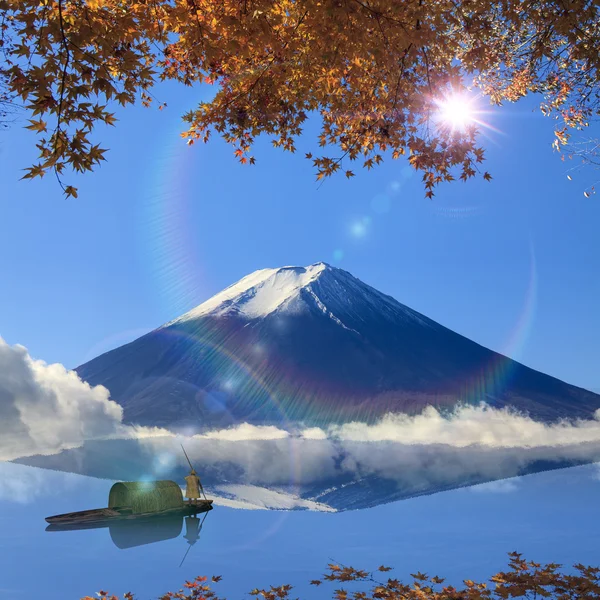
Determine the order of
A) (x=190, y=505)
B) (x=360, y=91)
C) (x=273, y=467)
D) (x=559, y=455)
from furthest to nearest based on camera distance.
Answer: (x=559, y=455) → (x=273, y=467) → (x=190, y=505) → (x=360, y=91)

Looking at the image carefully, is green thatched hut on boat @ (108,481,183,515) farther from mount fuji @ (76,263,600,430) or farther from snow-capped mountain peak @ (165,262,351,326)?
snow-capped mountain peak @ (165,262,351,326)

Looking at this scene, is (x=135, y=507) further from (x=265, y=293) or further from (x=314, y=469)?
(x=265, y=293)

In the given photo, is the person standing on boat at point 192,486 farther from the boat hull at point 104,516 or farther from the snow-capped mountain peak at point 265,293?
the snow-capped mountain peak at point 265,293

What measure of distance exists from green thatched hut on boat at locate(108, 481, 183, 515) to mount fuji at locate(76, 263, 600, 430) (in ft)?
258

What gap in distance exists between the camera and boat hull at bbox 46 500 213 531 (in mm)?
18375

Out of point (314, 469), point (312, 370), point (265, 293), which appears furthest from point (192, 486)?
point (265, 293)

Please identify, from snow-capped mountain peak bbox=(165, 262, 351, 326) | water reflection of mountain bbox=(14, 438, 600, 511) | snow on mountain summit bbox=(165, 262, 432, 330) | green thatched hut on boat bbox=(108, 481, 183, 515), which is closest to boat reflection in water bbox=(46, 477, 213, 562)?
green thatched hut on boat bbox=(108, 481, 183, 515)

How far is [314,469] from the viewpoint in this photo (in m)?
64.1

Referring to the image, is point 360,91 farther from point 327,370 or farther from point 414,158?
point 327,370

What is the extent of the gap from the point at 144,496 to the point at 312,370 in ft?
293

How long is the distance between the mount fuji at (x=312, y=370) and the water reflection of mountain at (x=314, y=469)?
7.54 meters

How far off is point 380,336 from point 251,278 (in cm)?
4834

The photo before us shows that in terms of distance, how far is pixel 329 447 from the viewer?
95938 mm

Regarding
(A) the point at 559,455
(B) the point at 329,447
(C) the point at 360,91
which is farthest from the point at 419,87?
(B) the point at 329,447
